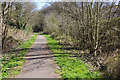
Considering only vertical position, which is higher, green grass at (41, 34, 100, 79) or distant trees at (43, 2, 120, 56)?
distant trees at (43, 2, 120, 56)

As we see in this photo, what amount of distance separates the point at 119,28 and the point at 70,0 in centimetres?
550

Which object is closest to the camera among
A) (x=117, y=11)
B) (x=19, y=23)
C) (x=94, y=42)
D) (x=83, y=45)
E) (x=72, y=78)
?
(x=72, y=78)

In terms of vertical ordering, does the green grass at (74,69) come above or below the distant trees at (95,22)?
below

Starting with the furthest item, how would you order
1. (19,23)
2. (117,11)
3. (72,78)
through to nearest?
(19,23), (117,11), (72,78)

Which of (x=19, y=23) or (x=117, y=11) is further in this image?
(x=19, y=23)

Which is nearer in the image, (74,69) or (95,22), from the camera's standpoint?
(74,69)

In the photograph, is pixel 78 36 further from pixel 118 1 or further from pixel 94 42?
pixel 118 1

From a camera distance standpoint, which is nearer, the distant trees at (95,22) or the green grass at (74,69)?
the green grass at (74,69)

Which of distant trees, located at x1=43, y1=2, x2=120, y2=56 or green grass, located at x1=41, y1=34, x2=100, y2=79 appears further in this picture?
distant trees, located at x1=43, y1=2, x2=120, y2=56

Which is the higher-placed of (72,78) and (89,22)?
(89,22)

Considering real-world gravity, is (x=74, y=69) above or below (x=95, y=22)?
below

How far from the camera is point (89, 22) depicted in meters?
13.1

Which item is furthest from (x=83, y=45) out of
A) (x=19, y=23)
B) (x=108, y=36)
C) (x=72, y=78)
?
(x=19, y=23)

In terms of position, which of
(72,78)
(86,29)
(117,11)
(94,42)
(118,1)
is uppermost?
(118,1)
